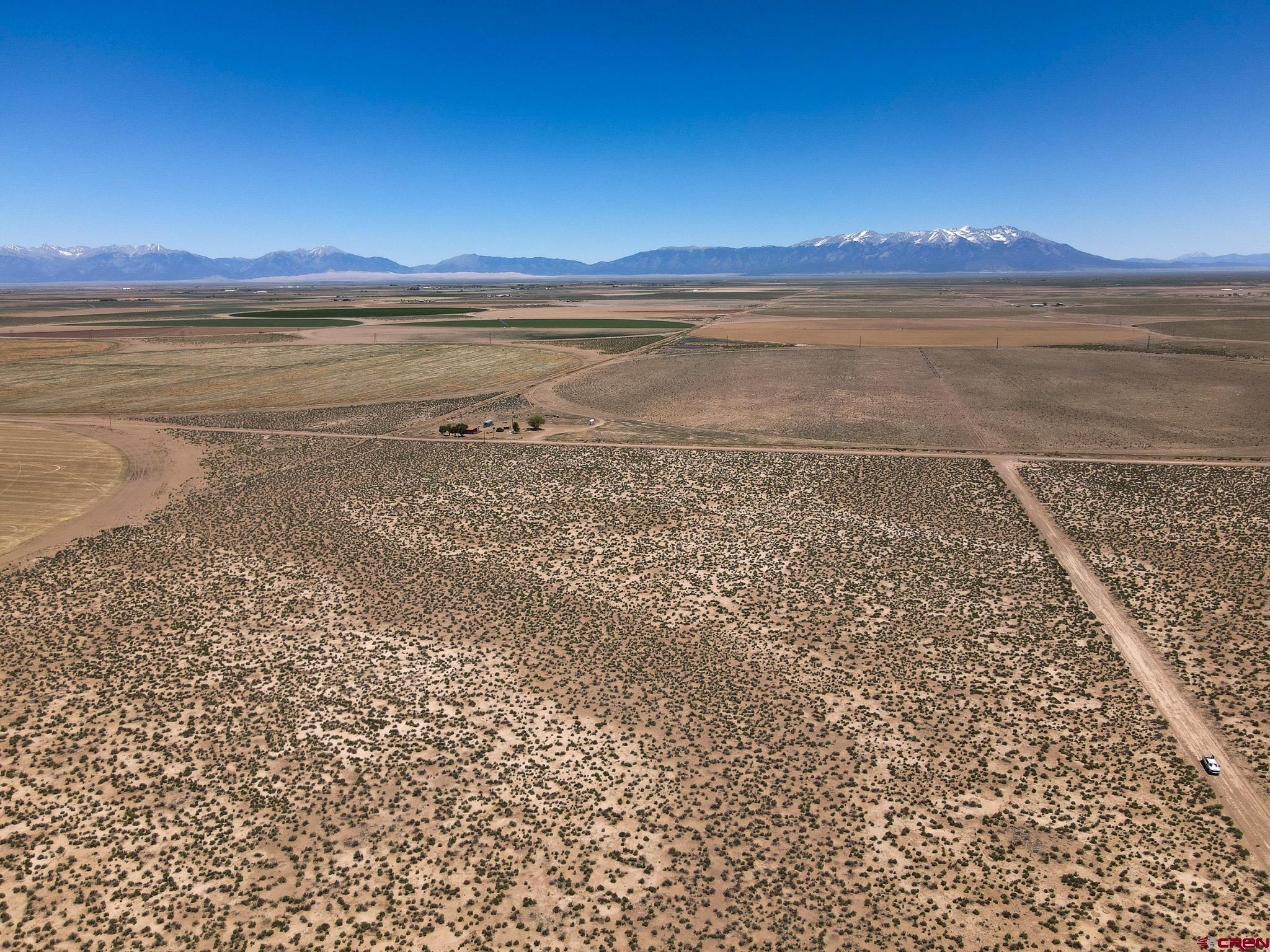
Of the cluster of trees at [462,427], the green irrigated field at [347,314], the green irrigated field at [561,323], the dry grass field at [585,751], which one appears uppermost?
the green irrigated field at [347,314]

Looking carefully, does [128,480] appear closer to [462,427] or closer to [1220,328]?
[462,427]

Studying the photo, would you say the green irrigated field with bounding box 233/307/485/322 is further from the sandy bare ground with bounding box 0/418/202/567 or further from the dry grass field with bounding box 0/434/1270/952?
the dry grass field with bounding box 0/434/1270/952

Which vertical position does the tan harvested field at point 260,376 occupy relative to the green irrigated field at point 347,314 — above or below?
below

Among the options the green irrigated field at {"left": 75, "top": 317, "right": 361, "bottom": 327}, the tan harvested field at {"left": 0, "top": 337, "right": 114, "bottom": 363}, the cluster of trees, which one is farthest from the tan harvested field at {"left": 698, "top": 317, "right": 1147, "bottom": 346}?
the tan harvested field at {"left": 0, "top": 337, "right": 114, "bottom": 363}

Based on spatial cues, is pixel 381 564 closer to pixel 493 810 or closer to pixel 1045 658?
pixel 493 810

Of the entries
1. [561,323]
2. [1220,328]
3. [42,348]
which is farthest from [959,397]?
[42,348]

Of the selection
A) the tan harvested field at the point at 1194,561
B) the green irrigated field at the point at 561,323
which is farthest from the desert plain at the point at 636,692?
the green irrigated field at the point at 561,323

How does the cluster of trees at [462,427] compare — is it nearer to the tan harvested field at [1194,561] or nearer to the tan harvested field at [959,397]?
the tan harvested field at [959,397]
